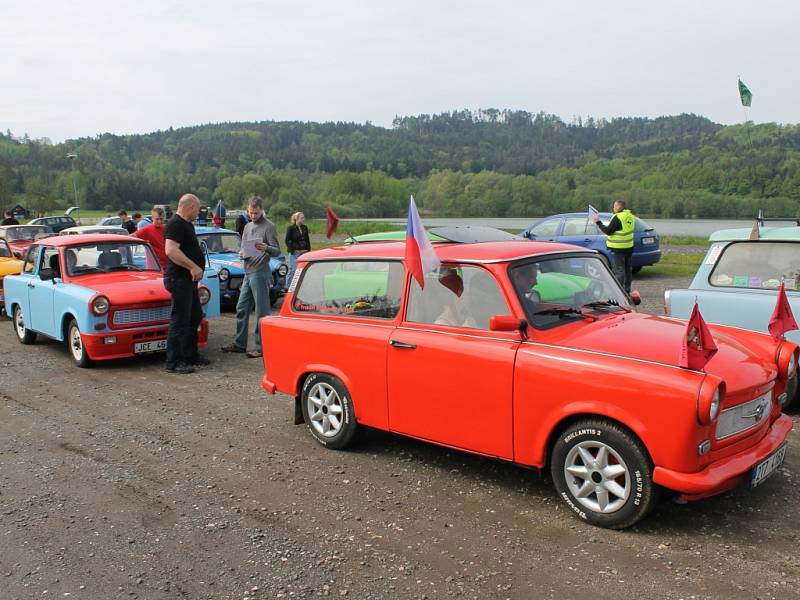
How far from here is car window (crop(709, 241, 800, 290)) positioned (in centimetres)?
617

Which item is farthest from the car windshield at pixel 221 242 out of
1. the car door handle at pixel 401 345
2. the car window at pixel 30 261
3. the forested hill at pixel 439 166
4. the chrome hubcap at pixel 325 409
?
the forested hill at pixel 439 166

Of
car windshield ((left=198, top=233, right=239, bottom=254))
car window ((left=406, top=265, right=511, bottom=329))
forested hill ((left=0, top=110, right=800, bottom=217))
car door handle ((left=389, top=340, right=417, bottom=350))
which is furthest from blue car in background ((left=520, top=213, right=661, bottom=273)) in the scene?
car door handle ((left=389, top=340, right=417, bottom=350))

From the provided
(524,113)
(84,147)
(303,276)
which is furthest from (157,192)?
(303,276)

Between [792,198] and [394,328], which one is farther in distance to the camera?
[792,198]

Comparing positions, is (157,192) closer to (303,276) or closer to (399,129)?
(399,129)

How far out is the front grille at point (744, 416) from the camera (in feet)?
12.3

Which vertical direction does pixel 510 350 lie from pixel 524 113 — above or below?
below

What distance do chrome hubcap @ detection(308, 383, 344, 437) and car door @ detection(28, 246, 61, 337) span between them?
5.31m

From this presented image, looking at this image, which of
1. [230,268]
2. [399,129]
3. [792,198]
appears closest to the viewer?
[230,268]

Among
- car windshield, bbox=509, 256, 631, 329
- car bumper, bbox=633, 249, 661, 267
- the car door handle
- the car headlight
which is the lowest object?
car bumper, bbox=633, 249, 661, 267

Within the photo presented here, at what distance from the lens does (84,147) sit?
143 meters

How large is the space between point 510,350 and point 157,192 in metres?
104

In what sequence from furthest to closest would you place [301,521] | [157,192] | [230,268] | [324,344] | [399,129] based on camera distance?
[399,129], [157,192], [230,268], [324,344], [301,521]

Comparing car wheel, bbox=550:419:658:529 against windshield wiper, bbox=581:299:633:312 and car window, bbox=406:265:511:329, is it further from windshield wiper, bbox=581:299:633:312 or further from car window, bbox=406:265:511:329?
windshield wiper, bbox=581:299:633:312
